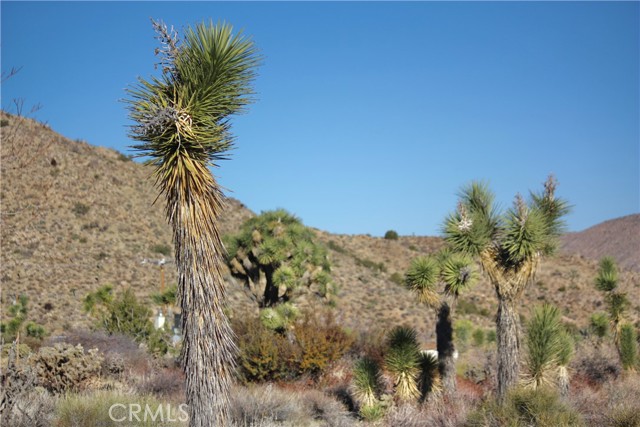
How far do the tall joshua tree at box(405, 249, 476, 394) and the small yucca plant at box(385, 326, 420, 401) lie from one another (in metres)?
0.60

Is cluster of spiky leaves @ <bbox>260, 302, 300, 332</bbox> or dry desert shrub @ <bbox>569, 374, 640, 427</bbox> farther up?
cluster of spiky leaves @ <bbox>260, 302, 300, 332</bbox>

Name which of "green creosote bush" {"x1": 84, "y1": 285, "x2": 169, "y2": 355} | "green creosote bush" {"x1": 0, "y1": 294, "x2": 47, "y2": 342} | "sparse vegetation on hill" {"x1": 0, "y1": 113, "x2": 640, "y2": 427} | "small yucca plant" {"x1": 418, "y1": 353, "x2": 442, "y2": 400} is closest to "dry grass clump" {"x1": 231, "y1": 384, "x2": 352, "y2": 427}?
"sparse vegetation on hill" {"x1": 0, "y1": 113, "x2": 640, "y2": 427}

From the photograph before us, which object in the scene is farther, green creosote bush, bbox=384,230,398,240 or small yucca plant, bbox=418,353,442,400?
green creosote bush, bbox=384,230,398,240

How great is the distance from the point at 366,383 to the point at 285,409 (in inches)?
62.5

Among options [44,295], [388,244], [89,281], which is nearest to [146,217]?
[89,281]

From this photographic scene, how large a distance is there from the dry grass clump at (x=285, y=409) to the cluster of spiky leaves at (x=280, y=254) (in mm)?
5000

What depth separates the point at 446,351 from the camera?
1304cm

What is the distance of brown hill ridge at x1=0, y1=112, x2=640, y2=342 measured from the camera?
33.9m

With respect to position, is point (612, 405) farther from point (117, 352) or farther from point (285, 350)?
point (117, 352)

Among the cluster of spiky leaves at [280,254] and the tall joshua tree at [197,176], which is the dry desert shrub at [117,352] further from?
the tall joshua tree at [197,176]

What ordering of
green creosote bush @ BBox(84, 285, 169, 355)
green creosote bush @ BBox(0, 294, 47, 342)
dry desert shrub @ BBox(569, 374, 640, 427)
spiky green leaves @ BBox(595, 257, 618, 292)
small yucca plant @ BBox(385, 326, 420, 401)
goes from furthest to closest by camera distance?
green creosote bush @ BBox(0, 294, 47, 342)
green creosote bush @ BBox(84, 285, 169, 355)
spiky green leaves @ BBox(595, 257, 618, 292)
small yucca plant @ BBox(385, 326, 420, 401)
dry desert shrub @ BBox(569, 374, 640, 427)

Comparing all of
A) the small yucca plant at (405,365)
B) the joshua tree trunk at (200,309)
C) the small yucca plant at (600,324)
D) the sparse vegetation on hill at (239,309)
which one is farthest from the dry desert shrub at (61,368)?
the small yucca plant at (600,324)

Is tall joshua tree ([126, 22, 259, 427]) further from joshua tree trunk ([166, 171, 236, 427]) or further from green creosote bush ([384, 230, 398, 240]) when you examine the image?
green creosote bush ([384, 230, 398, 240])

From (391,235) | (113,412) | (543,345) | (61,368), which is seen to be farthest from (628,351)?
(391,235)
